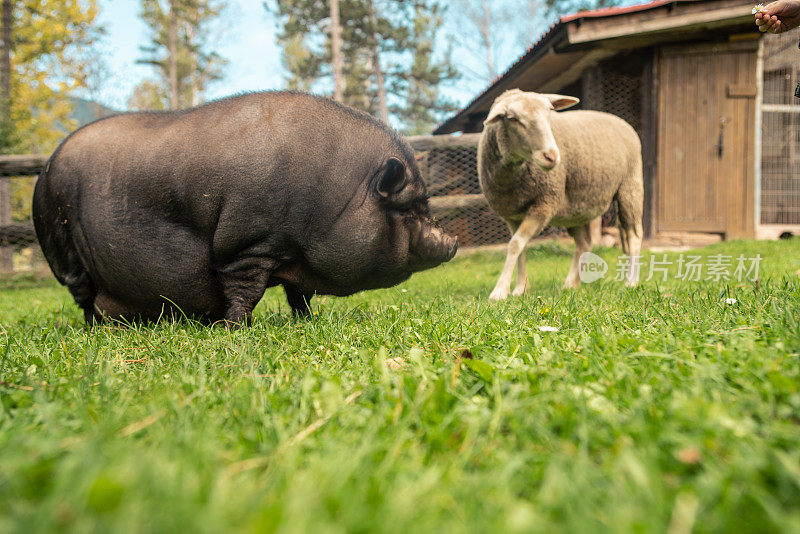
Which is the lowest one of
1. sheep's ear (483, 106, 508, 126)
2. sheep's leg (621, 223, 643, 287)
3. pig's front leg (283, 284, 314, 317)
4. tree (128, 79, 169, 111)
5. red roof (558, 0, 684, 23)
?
sheep's leg (621, 223, 643, 287)

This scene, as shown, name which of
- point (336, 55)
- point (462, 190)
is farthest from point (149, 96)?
point (462, 190)

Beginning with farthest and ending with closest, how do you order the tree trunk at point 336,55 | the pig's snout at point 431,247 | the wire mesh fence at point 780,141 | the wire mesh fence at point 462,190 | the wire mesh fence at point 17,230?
the tree trunk at point 336,55
the wire mesh fence at point 780,141
the wire mesh fence at point 462,190
the wire mesh fence at point 17,230
the pig's snout at point 431,247

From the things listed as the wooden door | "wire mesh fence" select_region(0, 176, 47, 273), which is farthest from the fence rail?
the wooden door

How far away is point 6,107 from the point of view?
1141 centimetres

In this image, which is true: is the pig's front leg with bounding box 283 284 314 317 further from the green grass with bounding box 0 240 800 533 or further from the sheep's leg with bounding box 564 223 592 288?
the sheep's leg with bounding box 564 223 592 288

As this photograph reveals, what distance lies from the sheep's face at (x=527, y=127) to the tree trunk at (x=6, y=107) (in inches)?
372

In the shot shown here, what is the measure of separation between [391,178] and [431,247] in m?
0.44

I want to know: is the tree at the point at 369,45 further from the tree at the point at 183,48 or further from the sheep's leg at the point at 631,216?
the sheep's leg at the point at 631,216

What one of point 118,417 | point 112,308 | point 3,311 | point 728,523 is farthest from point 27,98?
point 728,523

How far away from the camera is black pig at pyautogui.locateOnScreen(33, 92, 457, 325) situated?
2.70 metres

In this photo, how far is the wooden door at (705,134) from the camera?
369 inches

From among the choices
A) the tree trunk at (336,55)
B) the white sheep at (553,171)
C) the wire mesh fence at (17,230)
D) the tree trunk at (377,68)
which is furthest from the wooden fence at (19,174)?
the tree trunk at (377,68)

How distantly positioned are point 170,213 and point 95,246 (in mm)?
480

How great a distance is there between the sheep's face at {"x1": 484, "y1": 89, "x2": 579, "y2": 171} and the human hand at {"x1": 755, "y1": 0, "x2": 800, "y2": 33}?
49.8 inches
